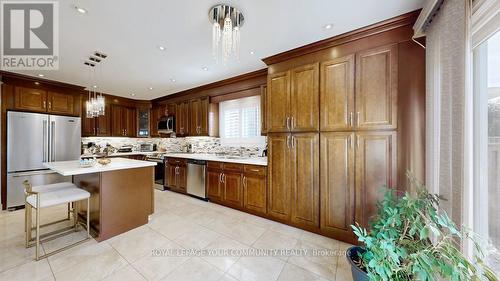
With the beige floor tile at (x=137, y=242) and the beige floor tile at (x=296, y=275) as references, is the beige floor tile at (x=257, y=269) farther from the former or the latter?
the beige floor tile at (x=137, y=242)

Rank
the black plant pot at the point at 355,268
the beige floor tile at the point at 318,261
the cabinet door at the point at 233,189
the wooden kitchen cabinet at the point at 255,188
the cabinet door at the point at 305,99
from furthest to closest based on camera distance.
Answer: the cabinet door at the point at 233,189
the wooden kitchen cabinet at the point at 255,188
the cabinet door at the point at 305,99
the beige floor tile at the point at 318,261
the black plant pot at the point at 355,268

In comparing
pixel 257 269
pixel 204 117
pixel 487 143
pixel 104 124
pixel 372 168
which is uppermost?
pixel 204 117

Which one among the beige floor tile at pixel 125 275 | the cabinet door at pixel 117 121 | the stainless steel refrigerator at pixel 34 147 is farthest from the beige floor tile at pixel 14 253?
the cabinet door at pixel 117 121

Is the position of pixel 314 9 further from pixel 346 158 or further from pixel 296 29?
pixel 346 158

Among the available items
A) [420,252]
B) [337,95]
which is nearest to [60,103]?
[337,95]

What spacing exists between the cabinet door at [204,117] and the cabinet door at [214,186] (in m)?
1.08

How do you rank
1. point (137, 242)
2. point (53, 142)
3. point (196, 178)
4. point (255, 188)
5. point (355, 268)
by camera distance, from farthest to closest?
point (196, 178)
point (53, 142)
point (255, 188)
point (137, 242)
point (355, 268)

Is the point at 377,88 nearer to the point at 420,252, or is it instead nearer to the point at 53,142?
the point at 420,252

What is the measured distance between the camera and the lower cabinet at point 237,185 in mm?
2938

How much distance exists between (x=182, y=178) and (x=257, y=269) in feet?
9.41

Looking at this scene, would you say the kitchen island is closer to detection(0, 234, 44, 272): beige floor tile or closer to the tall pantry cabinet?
detection(0, 234, 44, 272): beige floor tile

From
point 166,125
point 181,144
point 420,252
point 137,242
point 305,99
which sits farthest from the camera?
point 181,144

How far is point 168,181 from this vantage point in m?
4.47

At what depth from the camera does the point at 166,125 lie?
16.5 ft
